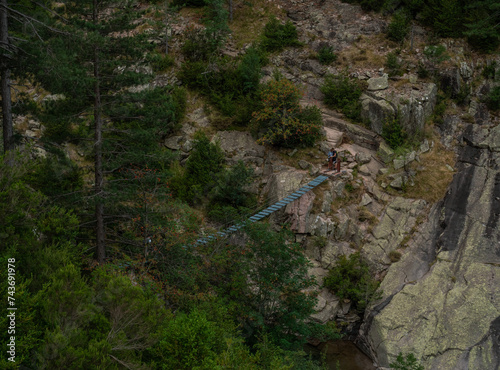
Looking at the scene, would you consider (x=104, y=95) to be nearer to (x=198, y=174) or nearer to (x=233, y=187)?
(x=198, y=174)

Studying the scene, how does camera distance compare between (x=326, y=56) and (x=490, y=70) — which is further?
(x=326, y=56)

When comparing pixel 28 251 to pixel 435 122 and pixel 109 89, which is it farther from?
pixel 435 122

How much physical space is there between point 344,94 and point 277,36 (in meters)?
5.83

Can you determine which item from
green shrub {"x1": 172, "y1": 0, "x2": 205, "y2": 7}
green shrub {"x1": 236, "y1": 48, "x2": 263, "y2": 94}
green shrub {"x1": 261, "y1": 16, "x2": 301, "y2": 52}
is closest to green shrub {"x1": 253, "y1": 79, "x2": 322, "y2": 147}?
green shrub {"x1": 236, "y1": 48, "x2": 263, "y2": 94}

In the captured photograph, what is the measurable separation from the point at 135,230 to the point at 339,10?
19912 millimetres

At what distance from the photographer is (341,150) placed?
67.7ft

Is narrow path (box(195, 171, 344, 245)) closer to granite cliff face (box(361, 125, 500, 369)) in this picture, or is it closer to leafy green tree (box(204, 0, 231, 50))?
granite cliff face (box(361, 125, 500, 369))

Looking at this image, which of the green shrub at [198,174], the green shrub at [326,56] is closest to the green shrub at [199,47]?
the green shrub at [326,56]


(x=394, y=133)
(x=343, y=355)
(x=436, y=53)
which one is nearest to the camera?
(x=343, y=355)

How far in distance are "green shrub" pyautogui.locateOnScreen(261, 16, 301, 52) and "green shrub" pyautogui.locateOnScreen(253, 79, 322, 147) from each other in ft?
17.8

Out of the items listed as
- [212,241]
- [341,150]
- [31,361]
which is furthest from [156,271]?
[341,150]

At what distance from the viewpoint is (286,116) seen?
19906 mm

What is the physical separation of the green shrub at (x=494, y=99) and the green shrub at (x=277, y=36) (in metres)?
10.7

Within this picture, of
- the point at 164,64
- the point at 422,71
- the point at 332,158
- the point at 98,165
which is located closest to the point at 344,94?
the point at 422,71
